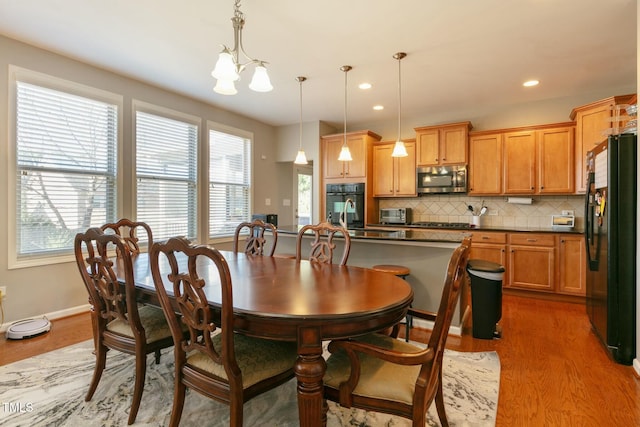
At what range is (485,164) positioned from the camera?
15.2 feet

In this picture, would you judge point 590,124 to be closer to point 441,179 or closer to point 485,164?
point 485,164

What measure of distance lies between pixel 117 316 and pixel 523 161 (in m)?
4.91

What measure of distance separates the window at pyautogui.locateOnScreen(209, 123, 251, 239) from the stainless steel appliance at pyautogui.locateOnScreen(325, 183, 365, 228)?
143cm

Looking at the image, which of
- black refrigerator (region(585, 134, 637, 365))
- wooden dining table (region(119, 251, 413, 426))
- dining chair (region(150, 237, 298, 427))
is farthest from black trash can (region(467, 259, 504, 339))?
dining chair (region(150, 237, 298, 427))

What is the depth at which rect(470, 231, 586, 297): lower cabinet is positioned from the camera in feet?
12.8

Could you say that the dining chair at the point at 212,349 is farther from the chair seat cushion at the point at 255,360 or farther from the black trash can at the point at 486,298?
the black trash can at the point at 486,298

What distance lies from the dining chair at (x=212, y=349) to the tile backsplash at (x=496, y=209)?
4.26m

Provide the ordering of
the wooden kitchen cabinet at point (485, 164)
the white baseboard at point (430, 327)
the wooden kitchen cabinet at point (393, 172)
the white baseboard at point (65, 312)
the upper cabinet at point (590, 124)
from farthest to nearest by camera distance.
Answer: the wooden kitchen cabinet at point (393, 172), the wooden kitchen cabinet at point (485, 164), the upper cabinet at point (590, 124), the white baseboard at point (65, 312), the white baseboard at point (430, 327)

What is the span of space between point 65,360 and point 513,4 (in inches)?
168

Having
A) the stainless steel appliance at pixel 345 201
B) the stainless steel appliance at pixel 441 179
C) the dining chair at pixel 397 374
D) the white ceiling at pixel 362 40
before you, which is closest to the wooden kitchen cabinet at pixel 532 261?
the stainless steel appliance at pixel 441 179

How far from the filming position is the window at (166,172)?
3.99m

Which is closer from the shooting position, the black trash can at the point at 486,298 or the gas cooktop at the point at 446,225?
the black trash can at the point at 486,298

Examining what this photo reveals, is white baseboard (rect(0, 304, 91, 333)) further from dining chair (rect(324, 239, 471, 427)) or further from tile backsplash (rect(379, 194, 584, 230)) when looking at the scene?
tile backsplash (rect(379, 194, 584, 230))

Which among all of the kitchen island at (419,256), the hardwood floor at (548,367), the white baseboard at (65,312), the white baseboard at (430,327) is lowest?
the hardwood floor at (548,367)
